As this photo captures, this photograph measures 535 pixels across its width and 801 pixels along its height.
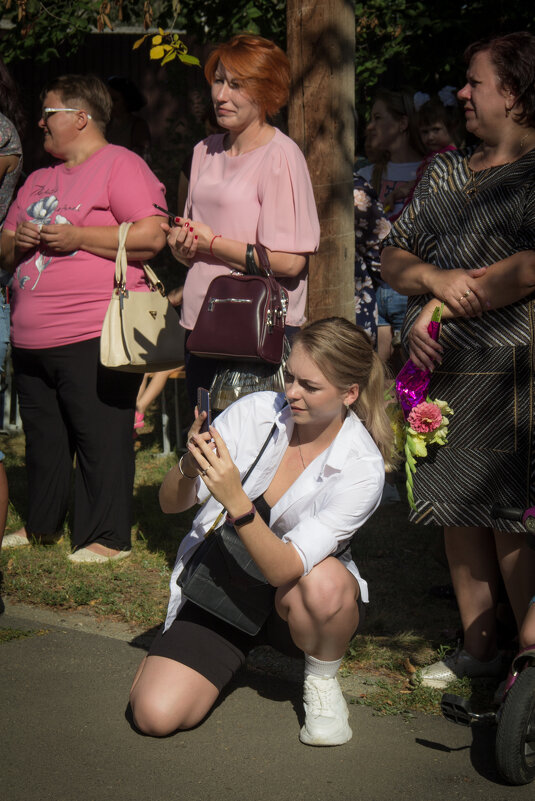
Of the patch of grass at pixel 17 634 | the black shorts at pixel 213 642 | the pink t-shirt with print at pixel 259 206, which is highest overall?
the pink t-shirt with print at pixel 259 206

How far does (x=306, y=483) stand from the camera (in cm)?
341

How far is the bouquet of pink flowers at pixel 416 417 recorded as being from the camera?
3.42 metres

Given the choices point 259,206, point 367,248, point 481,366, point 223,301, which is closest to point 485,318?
point 481,366

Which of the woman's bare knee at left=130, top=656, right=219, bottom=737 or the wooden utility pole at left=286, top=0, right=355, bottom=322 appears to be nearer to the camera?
the woman's bare knee at left=130, top=656, right=219, bottom=737

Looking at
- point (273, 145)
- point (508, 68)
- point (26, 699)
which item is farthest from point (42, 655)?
point (508, 68)

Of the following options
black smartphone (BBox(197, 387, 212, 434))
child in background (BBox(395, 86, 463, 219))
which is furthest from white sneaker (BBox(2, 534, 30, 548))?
child in background (BBox(395, 86, 463, 219))

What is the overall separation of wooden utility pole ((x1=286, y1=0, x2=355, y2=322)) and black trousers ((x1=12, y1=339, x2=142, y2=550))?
109cm

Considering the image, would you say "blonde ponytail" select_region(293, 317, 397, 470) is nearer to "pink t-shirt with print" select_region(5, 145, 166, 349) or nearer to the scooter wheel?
the scooter wheel

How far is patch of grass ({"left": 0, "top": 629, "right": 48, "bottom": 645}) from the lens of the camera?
4008 millimetres

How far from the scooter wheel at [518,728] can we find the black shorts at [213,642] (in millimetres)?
684

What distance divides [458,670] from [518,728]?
0.80 m

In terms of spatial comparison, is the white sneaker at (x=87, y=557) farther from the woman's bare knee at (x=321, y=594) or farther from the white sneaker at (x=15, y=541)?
the woman's bare knee at (x=321, y=594)

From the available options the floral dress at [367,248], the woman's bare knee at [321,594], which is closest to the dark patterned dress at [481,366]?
the woman's bare knee at [321,594]

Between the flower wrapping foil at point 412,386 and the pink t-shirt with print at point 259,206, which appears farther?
the pink t-shirt with print at point 259,206
